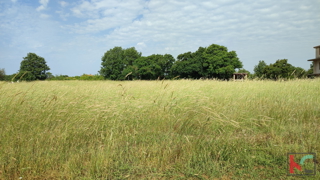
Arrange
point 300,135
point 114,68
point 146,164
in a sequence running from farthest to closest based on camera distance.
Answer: point 114,68, point 300,135, point 146,164

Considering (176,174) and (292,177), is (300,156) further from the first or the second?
(176,174)

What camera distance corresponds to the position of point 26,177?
2307 millimetres

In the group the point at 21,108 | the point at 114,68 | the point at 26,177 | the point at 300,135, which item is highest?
the point at 114,68

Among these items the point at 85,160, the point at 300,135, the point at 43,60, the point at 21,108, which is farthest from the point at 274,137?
the point at 43,60

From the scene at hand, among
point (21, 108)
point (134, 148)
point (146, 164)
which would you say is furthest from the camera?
Result: point (21, 108)

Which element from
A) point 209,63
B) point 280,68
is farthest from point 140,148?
point 280,68

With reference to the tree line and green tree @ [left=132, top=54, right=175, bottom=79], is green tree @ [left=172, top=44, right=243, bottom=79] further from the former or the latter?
green tree @ [left=132, top=54, right=175, bottom=79]

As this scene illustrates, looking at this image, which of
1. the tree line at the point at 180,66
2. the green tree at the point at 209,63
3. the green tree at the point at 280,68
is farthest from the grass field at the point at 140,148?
the green tree at the point at 280,68

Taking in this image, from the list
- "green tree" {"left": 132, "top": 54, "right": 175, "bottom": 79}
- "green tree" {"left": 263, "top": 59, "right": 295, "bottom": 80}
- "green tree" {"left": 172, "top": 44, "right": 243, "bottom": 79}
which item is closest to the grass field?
"green tree" {"left": 172, "top": 44, "right": 243, "bottom": 79}

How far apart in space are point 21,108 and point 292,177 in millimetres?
4811

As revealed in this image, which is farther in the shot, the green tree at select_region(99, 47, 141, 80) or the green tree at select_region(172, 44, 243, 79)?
the green tree at select_region(99, 47, 141, 80)

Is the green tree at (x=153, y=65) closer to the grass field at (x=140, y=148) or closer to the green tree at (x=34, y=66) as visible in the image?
the green tree at (x=34, y=66)

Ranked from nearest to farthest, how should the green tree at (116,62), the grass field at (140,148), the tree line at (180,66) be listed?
the grass field at (140,148) < the tree line at (180,66) < the green tree at (116,62)

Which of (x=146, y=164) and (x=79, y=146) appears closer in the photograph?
(x=146, y=164)
